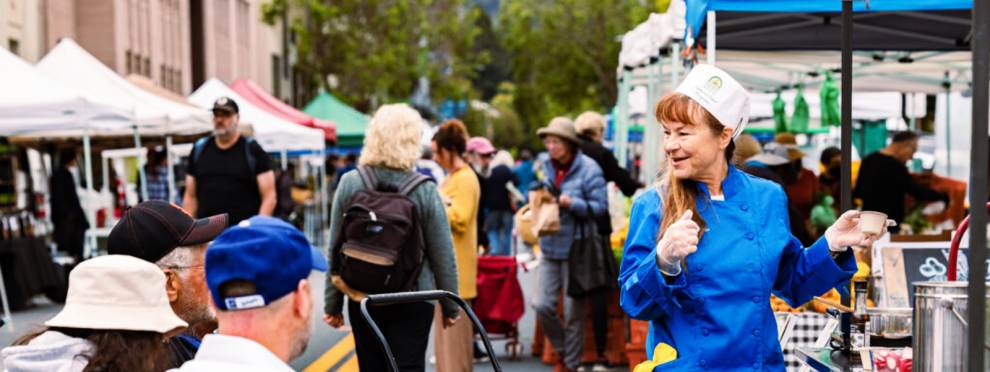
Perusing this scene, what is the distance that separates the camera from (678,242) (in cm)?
361

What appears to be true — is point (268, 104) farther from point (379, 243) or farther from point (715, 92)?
point (715, 92)

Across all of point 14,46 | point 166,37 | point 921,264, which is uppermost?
point 166,37

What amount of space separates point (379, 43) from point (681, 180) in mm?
44337

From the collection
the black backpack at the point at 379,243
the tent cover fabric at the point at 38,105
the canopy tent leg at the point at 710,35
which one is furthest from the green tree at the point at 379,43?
the black backpack at the point at 379,243

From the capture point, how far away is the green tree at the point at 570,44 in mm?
63125

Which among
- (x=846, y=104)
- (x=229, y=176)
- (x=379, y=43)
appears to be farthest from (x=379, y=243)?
(x=379, y=43)

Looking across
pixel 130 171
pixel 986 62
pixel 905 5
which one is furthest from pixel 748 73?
pixel 130 171

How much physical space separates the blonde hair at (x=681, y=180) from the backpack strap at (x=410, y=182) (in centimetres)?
267

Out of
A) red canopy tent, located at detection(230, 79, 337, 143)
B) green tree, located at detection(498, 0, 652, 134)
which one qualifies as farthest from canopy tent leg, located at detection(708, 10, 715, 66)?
green tree, located at detection(498, 0, 652, 134)

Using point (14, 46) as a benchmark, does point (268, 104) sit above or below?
below

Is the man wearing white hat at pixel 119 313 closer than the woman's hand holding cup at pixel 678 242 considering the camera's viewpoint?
Yes

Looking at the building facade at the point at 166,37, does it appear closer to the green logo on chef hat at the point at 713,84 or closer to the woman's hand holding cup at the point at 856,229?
the green logo on chef hat at the point at 713,84

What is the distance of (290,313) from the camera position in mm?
2887

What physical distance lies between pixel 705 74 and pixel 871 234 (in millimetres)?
672
